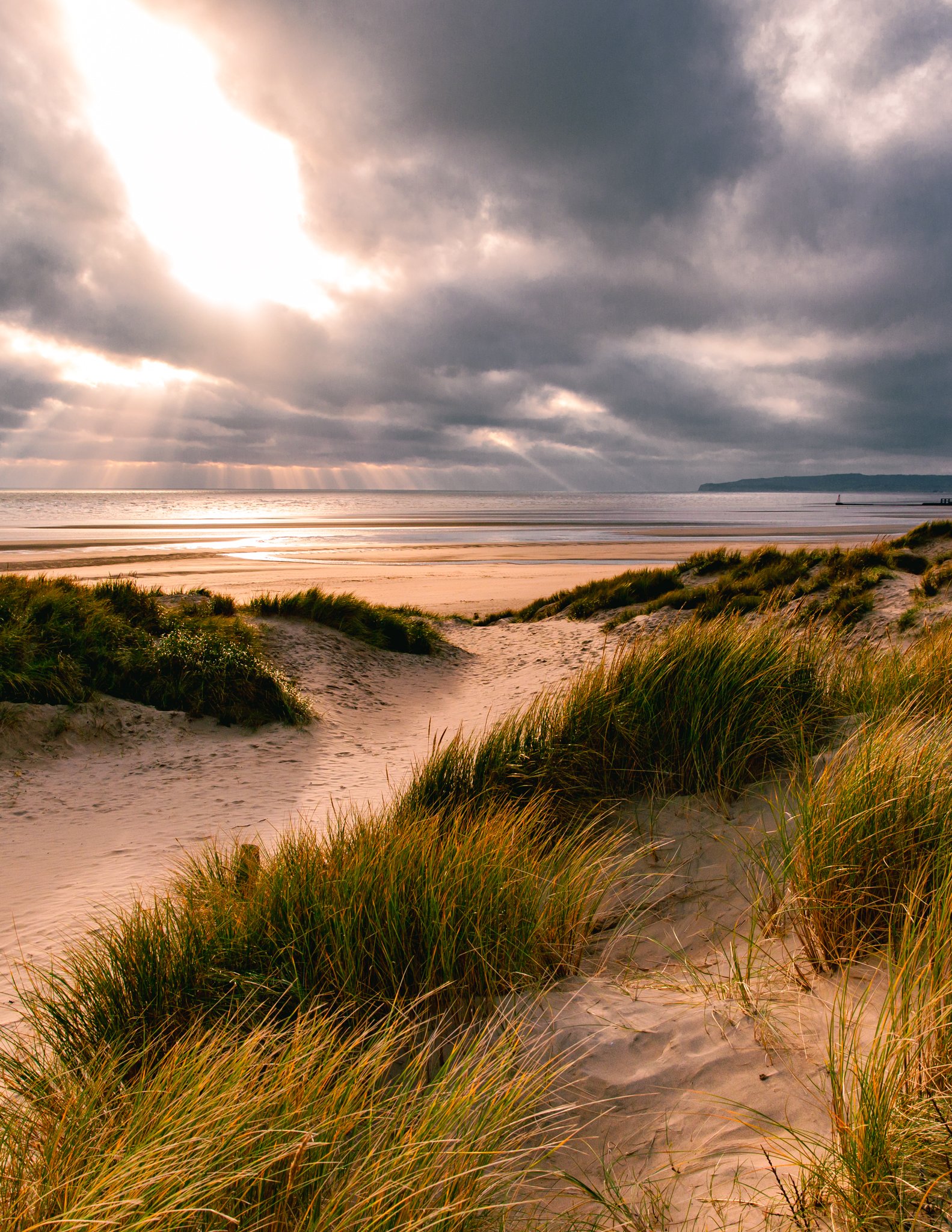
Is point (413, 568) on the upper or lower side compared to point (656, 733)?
upper

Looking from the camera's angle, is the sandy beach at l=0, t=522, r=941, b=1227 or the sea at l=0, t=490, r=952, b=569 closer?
the sandy beach at l=0, t=522, r=941, b=1227

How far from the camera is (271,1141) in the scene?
168 centimetres

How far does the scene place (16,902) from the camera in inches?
155

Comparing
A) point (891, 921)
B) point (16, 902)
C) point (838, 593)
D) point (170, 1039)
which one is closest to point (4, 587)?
point (16, 902)

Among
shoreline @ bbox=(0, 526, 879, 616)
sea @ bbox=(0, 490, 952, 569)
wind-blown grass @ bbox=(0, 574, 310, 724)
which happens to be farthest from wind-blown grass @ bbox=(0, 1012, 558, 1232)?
sea @ bbox=(0, 490, 952, 569)

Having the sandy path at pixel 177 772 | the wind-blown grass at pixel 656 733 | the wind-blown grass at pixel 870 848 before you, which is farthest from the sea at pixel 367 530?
the wind-blown grass at pixel 870 848

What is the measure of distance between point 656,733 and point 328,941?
280 centimetres

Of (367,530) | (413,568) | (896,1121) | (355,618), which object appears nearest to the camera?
(896,1121)

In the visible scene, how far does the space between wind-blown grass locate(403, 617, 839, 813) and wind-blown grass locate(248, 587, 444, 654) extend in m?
5.99

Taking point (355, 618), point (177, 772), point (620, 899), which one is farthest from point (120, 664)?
point (620, 899)

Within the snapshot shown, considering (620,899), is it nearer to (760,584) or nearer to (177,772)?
(177,772)

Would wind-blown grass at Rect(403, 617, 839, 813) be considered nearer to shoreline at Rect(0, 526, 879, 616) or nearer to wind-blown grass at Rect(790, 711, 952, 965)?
wind-blown grass at Rect(790, 711, 952, 965)

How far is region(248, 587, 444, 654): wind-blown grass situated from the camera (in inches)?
424

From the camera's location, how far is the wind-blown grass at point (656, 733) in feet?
14.5
